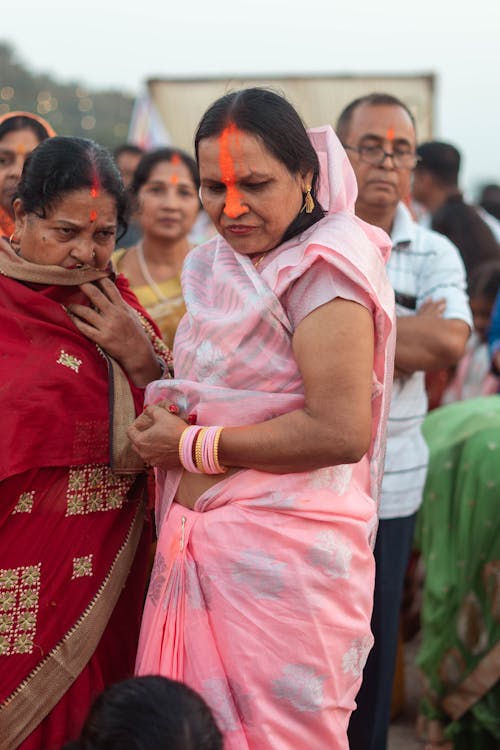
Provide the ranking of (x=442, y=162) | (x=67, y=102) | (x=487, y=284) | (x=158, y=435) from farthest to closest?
1. (x=67, y=102)
2. (x=442, y=162)
3. (x=487, y=284)
4. (x=158, y=435)

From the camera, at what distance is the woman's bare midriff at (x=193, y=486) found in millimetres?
2258

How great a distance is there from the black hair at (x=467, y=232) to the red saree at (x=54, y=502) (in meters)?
4.03

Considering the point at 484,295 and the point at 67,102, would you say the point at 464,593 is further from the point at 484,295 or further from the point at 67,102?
the point at 67,102

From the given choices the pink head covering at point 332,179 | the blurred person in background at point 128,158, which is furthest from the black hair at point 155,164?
the blurred person in background at point 128,158

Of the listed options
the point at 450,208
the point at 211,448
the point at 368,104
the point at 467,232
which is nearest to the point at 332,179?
the point at 211,448

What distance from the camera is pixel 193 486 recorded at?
7.55ft

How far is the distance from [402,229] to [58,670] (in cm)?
202

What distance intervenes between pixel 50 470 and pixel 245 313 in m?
0.68

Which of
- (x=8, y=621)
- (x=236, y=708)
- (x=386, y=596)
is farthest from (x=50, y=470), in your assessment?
(x=386, y=596)

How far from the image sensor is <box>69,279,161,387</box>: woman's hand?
2.52m

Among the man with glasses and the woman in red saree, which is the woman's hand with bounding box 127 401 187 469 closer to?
the woman in red saree

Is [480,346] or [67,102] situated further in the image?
[67,102]

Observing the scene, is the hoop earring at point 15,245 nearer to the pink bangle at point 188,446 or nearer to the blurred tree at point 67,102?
the pink bangle at point 188,446

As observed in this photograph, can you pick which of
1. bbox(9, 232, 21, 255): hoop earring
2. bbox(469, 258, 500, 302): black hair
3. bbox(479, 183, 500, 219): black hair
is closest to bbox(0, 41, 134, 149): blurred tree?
bbox(479, 183, 500, 219): black hair
